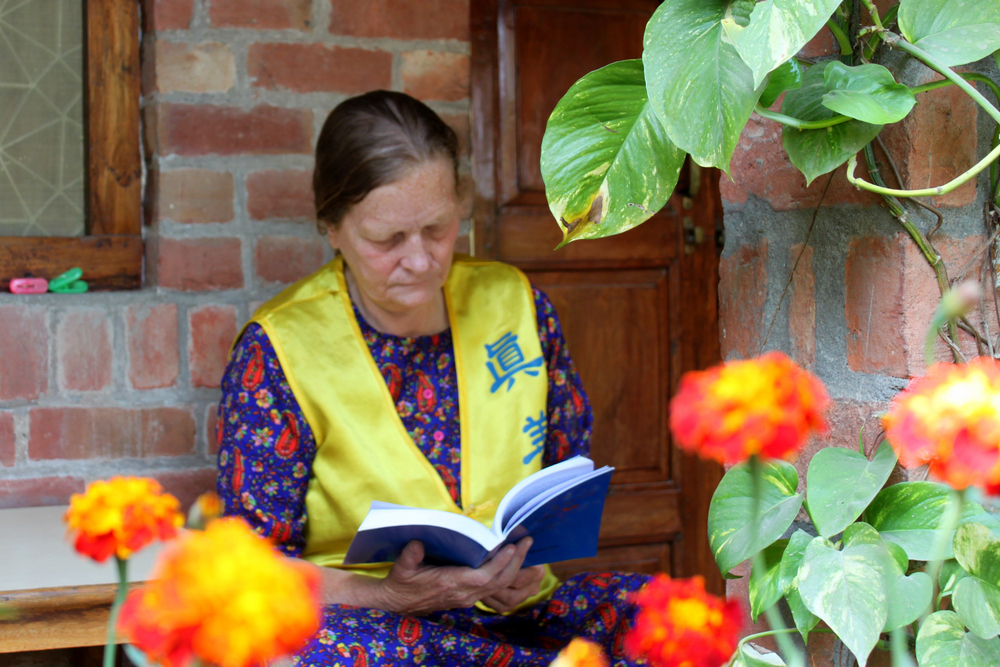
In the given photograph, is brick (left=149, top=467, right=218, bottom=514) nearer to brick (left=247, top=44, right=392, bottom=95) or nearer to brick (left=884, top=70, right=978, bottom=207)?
brick (left=247, top=44, right=392, bottom=95)

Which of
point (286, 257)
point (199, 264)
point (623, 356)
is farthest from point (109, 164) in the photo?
point (623, 356)

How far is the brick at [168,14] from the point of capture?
1562 millimetres

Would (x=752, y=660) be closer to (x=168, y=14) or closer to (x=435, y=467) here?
(x=435, y=467)

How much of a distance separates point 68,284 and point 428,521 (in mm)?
942

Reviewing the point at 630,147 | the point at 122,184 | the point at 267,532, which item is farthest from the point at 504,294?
the point at 630,147

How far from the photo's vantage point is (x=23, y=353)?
1.52 metres

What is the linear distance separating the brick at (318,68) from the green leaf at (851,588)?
4.43 feet

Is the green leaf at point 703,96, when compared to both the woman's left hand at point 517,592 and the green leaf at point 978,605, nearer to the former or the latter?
the green leaf at point 978,605

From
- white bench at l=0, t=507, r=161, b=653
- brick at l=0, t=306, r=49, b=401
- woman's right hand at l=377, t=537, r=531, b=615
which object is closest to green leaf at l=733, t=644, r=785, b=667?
woman's right hand at l=377, t=537, r=531, b=615

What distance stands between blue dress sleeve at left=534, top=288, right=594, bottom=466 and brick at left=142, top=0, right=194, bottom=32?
0.79 metres

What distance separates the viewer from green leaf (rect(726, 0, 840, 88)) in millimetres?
547

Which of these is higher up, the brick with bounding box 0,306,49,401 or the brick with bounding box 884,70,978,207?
the brick with bounding box 884,70,978,207

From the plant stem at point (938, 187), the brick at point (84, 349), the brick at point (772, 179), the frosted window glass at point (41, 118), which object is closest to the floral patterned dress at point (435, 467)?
the brick at point (84, 349)

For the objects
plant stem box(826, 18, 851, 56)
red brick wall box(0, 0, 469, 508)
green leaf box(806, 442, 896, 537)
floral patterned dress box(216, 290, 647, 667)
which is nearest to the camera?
green leaf box(806, 442, 896, 537)
